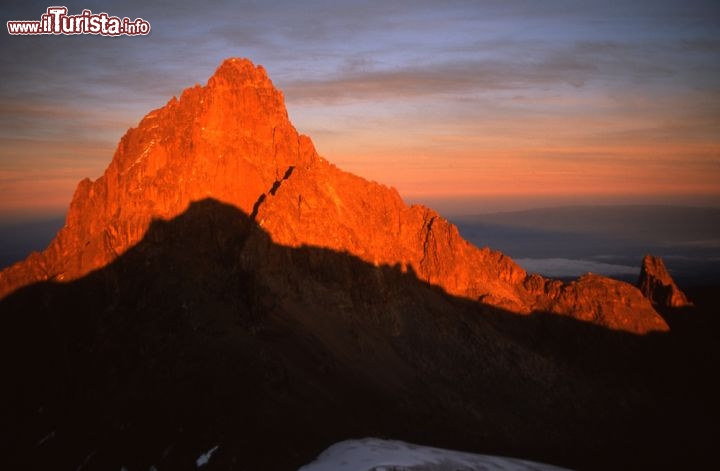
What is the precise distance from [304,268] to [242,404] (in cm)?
3927

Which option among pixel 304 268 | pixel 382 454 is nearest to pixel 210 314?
pixel 304 268

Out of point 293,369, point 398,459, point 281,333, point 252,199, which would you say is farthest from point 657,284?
point 398,459

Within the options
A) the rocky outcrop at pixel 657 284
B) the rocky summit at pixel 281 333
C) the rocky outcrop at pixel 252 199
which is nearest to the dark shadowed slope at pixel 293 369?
the rocky summit at pixel 281 333

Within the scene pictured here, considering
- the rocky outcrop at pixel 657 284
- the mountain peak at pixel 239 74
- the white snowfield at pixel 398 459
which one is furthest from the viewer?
the rocky outcrop at pixel 657 284

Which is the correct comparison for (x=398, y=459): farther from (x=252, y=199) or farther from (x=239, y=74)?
(x=239, y=74)

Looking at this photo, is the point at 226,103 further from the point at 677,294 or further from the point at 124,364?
the point at 677,294

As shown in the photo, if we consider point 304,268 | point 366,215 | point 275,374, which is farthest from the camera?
point 366,215

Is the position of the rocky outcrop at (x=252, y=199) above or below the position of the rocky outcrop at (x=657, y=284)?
above

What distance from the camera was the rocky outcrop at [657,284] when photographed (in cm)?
18855

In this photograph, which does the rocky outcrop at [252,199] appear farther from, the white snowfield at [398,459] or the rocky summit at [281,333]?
the white snowfield at [398,459]

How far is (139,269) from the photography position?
446 feet

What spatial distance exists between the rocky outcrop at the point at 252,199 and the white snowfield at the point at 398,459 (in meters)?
45.3

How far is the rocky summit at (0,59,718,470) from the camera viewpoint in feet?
375

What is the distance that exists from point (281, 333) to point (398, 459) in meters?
31.3
